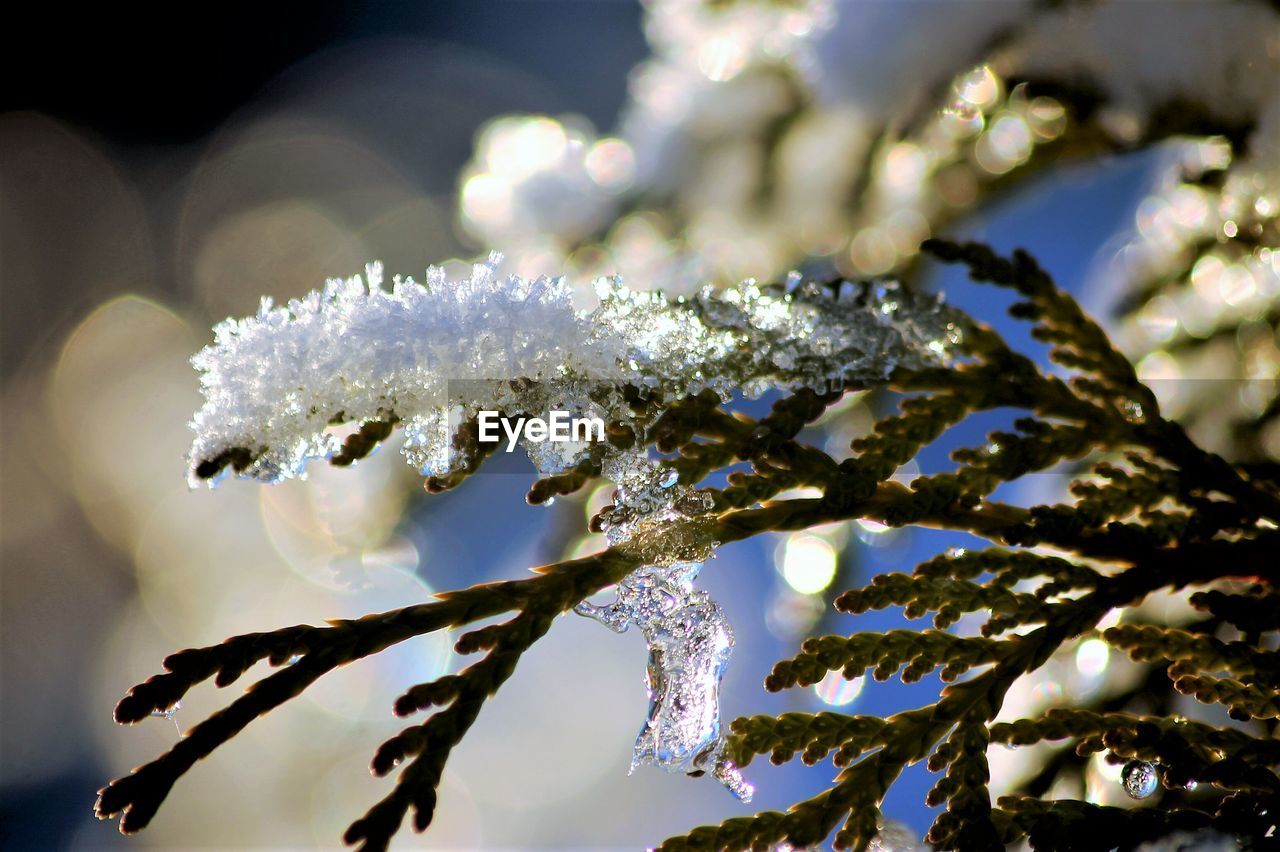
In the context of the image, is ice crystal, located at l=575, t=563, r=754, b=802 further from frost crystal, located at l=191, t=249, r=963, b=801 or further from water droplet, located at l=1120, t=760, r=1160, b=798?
water droplet, located at l=1120, t=760, r=1160, b=798

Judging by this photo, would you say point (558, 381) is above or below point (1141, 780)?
above

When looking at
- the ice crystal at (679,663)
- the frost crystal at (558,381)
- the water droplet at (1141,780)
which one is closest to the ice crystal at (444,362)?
the frost crystal at (558,381)

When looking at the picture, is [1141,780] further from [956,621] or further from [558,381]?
[558,381]

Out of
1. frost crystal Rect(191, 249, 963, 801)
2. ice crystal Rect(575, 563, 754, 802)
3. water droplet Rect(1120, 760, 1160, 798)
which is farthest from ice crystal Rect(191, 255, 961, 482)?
water droplet Rect(1120, 760, 1160, 798)

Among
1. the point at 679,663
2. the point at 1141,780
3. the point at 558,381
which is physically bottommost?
the point at 1141,780

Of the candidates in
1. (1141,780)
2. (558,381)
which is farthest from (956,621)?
(558,381)

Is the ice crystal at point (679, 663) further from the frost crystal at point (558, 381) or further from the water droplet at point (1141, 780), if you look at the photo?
the water droplet at point (1141, 780)
